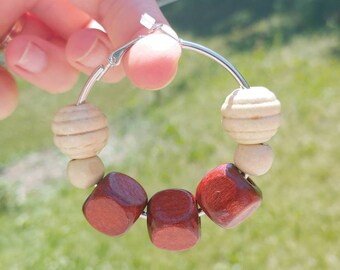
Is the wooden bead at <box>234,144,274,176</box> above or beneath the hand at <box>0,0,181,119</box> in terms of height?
beneath

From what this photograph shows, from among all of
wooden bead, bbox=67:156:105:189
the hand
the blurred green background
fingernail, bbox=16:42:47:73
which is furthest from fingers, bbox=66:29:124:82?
the blurred green background

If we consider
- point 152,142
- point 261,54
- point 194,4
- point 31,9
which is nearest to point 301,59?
point 261,54

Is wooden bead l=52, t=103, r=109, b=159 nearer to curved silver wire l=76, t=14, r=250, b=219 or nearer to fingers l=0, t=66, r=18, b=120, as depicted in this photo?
curved silver wire l=76, t=14, r=250, b=219

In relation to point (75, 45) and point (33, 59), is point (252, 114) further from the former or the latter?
point (33, 59)

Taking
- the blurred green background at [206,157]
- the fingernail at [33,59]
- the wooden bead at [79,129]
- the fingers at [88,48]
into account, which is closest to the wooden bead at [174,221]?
the wooden bead at [79,129]

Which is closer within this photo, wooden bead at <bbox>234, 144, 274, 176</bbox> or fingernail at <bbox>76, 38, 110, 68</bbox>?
wooden bead at <bbox>234, 144, 274, 176</bbox>

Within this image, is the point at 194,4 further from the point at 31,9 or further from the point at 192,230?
the point at 192,230
